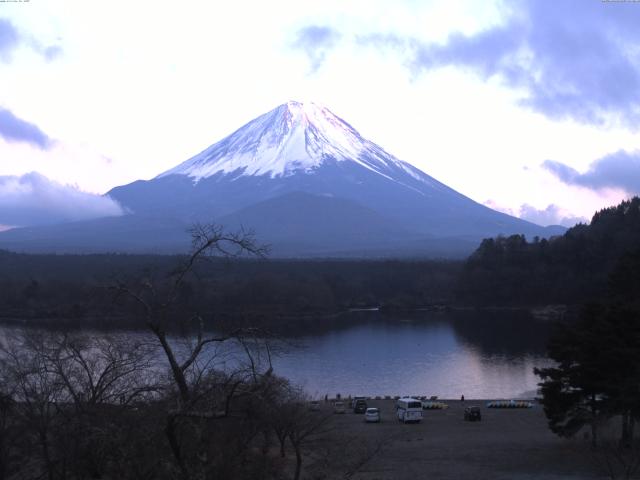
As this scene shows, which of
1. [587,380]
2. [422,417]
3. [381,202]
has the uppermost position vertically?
[381,202]

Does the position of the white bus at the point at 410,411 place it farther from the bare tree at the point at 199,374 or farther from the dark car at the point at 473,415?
the bare tree at the point at 199,374

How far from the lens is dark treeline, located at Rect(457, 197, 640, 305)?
122 feet

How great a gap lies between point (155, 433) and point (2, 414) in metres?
2.16

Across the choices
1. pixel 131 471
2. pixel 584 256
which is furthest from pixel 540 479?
pixel 584 256

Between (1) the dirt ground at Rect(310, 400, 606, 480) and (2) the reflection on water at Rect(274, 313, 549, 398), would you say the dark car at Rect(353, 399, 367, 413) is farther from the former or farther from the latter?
(2) the reflection on water at Rect(274, 313, 549, 398)

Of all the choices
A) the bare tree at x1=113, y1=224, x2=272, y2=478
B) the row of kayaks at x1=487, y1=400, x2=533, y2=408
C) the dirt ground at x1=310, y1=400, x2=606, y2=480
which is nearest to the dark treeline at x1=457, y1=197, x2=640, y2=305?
the row of kayaks at x1=487, y1=400, x2=533, y2=408

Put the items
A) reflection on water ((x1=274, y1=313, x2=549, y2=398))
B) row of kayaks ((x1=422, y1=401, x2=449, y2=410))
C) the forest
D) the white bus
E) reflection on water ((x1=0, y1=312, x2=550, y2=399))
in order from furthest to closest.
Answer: the forest < reflection on water ((x1=274, y1=313, x2=549, y2=398)) < reflection on water ((x1=0, y1=312, x2=550, y2=399)) < row of kayaks ((x1=422, y1=401, x2=449, y2=410)) < the white bus

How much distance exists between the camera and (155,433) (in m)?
4.32

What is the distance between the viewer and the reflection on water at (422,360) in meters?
18.3

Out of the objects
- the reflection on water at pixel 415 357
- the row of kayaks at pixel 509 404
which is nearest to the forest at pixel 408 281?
the reflection on water at pixel 415 357

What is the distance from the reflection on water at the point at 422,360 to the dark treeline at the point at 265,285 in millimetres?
4728

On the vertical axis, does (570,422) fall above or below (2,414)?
below

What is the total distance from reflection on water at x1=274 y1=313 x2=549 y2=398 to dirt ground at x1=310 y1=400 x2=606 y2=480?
245cm

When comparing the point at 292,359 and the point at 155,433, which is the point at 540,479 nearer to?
the point at 155,433
